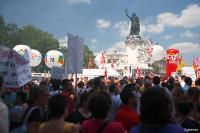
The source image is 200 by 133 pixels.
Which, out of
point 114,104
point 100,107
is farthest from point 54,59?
point 100,107

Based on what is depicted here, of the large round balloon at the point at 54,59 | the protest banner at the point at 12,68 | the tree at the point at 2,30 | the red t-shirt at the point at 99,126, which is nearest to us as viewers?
the red t-shirt at the point at 99,126

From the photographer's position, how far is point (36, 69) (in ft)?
251

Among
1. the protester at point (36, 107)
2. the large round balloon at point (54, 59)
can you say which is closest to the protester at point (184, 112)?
the protester at point (36, 107)

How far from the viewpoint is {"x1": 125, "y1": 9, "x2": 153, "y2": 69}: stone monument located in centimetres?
5966

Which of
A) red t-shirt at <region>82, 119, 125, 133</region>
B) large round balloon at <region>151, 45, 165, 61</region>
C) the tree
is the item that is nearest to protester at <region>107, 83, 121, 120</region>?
red t-shirt at <region>82, 119, 125, 133</region>

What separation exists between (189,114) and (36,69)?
73.4 m

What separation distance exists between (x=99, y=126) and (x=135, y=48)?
5600 cm

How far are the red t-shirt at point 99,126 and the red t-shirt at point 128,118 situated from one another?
127 cm

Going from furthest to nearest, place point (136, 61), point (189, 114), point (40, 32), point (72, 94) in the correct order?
point (40, 32)
point (136, 61)
point (72, 94)
point (189, 114)

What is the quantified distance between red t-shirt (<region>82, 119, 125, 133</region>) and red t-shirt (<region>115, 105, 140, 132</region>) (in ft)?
4.16

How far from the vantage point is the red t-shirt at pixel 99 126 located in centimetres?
379

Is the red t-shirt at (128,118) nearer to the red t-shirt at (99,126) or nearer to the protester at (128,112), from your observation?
the protester at (128,112)

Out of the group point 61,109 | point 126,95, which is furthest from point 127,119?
point 61,109

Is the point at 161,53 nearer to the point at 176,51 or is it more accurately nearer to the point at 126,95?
the point at 176,51
